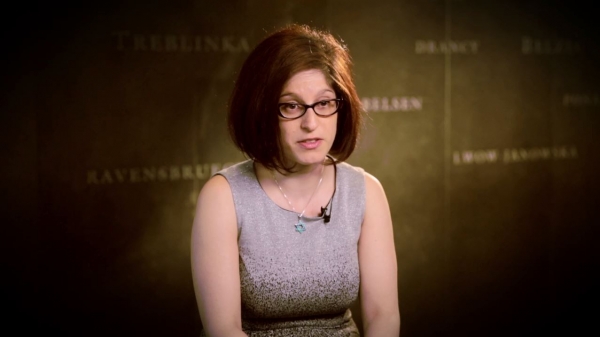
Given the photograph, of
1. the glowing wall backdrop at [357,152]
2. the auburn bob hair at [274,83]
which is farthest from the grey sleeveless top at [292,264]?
the glowing wall backdrop at [357,152]

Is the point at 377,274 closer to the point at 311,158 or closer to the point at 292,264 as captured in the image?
the point at 292,264

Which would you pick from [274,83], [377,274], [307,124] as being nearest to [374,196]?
[377,274]

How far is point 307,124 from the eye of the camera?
1.60 metres

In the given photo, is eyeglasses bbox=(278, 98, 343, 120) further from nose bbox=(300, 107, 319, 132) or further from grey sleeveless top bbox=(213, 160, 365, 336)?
grey sleeveless top bbox=(213, 160, 365, 336)

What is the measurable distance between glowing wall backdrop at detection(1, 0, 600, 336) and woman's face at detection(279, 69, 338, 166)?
2.94 feet

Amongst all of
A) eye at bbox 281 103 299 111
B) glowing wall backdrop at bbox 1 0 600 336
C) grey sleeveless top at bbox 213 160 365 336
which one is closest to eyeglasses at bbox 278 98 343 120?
eye at bbox 281 103 299 111

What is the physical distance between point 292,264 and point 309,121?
1.18 feet

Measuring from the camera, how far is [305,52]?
1600mm

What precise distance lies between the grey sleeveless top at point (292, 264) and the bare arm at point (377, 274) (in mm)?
31

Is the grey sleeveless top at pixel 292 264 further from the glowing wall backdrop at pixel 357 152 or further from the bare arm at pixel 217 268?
the glowing wall backdrop at pixel 357 152

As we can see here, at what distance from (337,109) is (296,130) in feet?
0.41

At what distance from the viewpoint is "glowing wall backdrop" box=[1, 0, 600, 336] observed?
2.22 metres

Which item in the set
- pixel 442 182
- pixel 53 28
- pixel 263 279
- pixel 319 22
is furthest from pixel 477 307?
pixel 53 28

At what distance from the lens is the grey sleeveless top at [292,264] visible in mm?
1637
